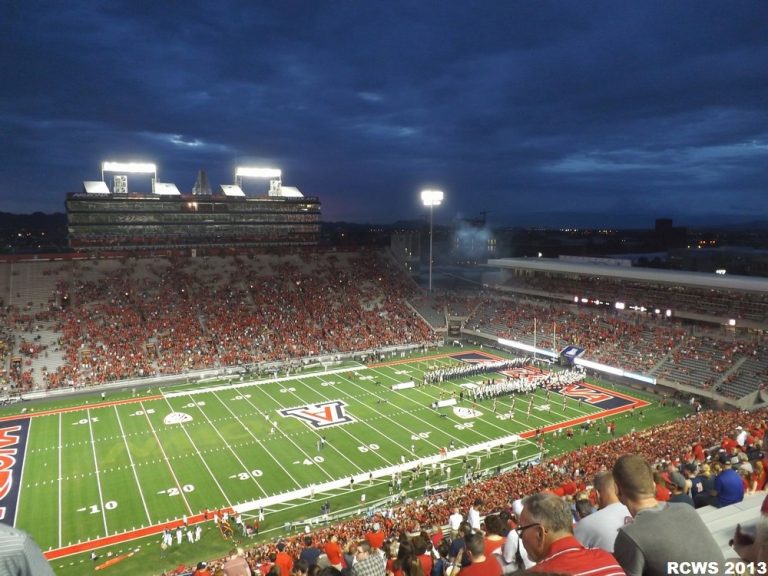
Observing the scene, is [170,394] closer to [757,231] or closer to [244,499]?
[244,499]

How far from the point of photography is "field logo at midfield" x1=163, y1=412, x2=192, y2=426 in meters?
26.3

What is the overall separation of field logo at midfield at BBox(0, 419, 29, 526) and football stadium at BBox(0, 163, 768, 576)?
10 cm

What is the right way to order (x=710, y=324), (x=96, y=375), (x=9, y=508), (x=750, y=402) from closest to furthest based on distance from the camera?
(x=9, y=508) → (x=750, y=402) → (x=96, y=375) → (x=710, y=324)

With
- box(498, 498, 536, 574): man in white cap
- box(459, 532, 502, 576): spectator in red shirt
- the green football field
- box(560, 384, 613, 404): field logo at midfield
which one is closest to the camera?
box(459, 532, 502, 576): spectator in red shirt

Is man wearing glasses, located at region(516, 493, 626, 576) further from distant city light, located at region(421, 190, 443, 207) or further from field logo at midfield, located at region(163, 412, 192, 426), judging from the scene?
distant city light, located at region(421, 190, 443, 207)

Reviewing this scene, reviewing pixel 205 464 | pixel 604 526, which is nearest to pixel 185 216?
pixel 205 464

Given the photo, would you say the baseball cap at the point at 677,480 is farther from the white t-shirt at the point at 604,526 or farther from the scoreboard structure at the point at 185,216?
the scoreboard structure at the point at 185,216

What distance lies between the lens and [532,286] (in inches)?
1937

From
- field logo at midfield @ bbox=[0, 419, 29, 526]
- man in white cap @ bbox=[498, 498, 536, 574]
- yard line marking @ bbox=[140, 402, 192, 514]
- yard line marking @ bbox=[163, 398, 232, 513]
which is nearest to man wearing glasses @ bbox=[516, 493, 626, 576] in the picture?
man in white cap @ bbox=[498, 498, 536, 574]

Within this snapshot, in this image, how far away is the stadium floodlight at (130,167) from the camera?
48519 millimetres

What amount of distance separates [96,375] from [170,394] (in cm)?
503

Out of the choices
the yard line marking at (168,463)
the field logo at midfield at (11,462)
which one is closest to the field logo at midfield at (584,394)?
the yard line marking at (168,463)

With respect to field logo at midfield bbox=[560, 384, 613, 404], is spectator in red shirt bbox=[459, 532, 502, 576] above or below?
above

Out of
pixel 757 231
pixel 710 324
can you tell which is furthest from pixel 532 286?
pixel 757 231
